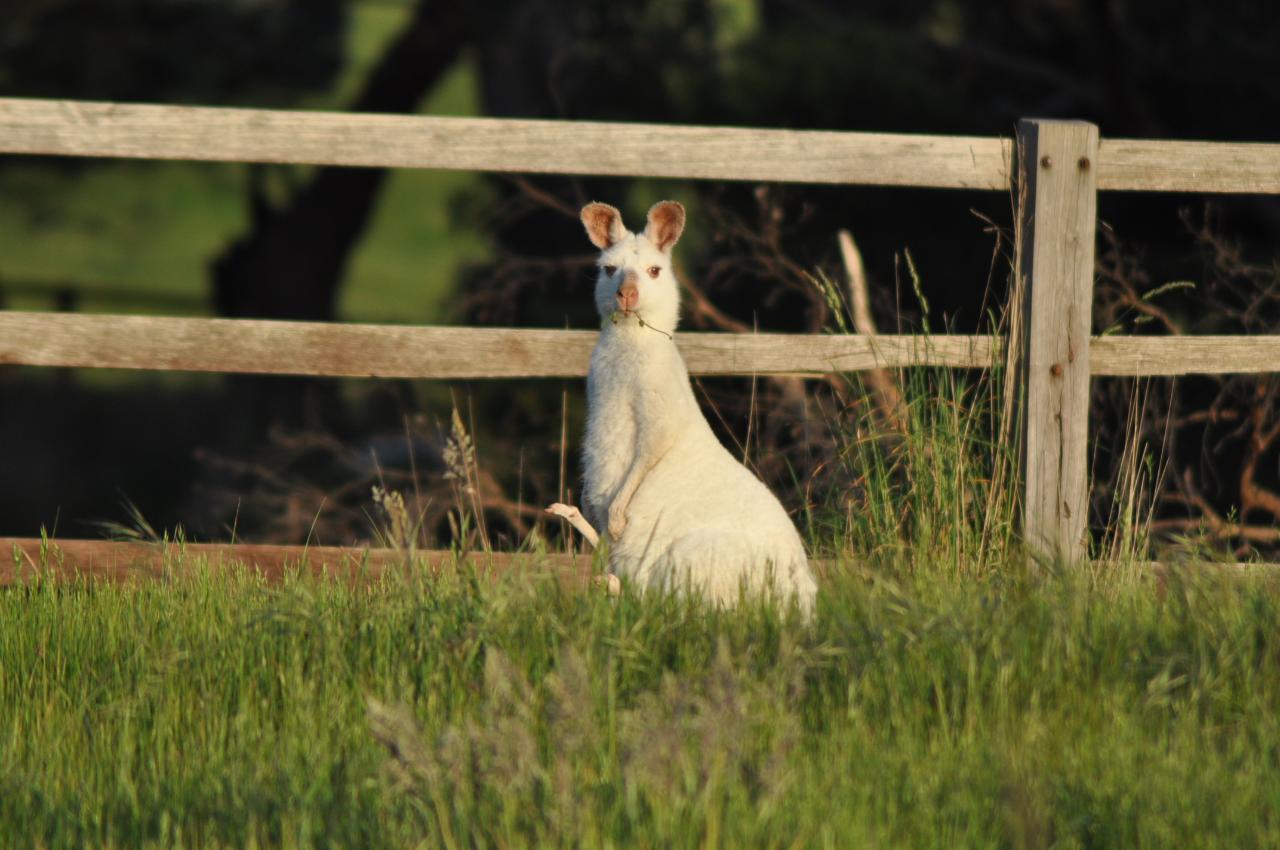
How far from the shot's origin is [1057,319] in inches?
199

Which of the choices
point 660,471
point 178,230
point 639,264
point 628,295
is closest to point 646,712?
point 660,471

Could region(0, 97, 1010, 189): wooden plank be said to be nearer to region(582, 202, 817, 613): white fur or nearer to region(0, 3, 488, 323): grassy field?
region(582, 202, 817, 613): white fur

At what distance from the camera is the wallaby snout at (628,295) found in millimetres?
4340

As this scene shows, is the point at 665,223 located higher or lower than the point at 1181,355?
higher

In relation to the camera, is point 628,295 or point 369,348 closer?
point 628,295

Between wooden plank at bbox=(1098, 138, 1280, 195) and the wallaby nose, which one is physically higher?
wooden plank at bbox=(1098, 138, 1280, 195)

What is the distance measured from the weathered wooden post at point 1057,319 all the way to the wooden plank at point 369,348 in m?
0.21

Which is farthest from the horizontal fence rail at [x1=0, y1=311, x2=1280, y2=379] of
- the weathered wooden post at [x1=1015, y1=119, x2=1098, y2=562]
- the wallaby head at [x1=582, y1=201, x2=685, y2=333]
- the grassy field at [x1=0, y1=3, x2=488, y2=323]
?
the grassy field at [x1=0, y1=3, x2=488, y2=323]

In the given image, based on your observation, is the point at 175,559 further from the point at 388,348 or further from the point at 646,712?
the point at 646,712

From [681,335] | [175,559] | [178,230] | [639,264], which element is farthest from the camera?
[178,230]

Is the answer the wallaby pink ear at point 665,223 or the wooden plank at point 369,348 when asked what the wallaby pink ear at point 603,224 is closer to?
the wallaby pink ear at point 665,223

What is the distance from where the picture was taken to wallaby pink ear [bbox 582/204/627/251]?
4492 mm

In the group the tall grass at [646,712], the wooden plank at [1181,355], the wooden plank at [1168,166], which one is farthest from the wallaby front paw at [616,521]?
the wooden plank at [1168,166]

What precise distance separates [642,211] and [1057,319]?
7.29 metres
